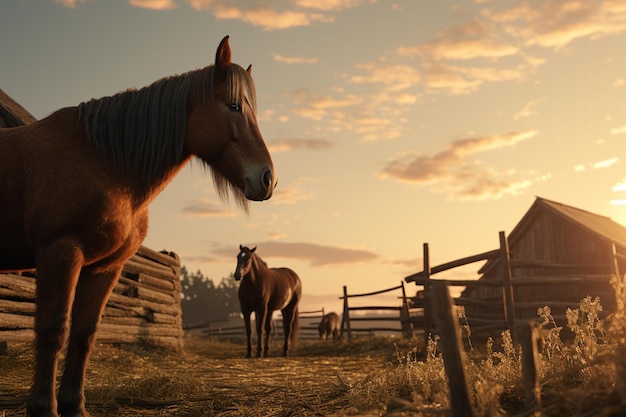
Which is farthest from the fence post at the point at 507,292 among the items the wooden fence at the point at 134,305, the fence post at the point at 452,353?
the fence post at the point at 452,353

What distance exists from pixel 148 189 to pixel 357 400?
209 centimetres

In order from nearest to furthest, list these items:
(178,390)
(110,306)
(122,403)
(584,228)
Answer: (122,403), (178,390), (110,306), (584,228)

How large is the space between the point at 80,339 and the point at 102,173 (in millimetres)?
1176

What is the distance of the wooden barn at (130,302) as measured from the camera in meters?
8.25

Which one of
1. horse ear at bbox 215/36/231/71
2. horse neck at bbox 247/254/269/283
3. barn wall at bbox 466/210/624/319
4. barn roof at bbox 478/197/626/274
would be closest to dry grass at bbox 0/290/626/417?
horse ear at bbox 215/36/231/71

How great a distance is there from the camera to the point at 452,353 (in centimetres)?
269

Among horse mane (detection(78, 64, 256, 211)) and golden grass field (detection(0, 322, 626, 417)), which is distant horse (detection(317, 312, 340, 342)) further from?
horse mane (detection(78, 64, 256, 211))

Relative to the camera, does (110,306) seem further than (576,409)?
Yes

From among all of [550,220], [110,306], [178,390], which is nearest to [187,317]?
[550,220]

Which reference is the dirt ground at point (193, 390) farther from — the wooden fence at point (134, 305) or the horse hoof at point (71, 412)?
the horse hoof at point (71, 412)

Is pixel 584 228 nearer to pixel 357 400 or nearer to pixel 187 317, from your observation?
pixel 357 400

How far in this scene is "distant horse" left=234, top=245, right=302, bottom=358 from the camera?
43.8 feet

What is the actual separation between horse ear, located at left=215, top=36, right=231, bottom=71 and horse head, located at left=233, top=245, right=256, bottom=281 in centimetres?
914

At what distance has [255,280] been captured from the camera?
44.9ft
